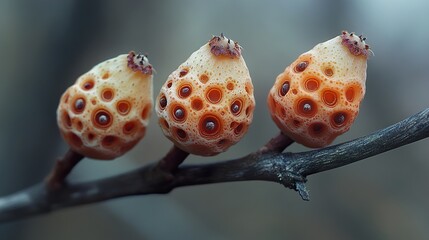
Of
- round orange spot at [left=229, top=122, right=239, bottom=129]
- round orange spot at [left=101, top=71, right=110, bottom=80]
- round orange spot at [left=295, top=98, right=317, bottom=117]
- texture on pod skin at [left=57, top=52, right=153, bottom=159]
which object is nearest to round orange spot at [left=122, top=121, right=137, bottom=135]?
texture on pod skin at [left=57, top=52, right=153, bottom=159]

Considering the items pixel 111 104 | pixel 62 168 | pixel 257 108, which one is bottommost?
pixel 257 108

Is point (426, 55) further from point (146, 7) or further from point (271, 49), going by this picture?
point (146, 7)

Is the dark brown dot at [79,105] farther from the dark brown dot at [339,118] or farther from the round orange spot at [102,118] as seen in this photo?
the dark brown dot at [339,118]

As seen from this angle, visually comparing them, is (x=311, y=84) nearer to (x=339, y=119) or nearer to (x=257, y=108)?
(x=339, y=119)

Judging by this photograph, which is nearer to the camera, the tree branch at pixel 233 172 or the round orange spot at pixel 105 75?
the tree branch at pixel 233 172

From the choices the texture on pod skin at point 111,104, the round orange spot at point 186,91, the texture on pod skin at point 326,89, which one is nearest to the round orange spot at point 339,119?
the texture on pod skin at point 326,89

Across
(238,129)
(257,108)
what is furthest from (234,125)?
(257,108)

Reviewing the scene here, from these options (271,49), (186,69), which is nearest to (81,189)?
(186,69)
